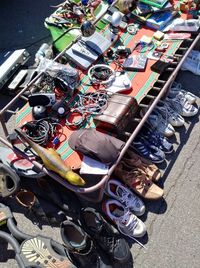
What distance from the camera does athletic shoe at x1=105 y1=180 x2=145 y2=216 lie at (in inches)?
148

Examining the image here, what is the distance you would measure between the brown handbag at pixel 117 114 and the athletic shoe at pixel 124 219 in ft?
2.77

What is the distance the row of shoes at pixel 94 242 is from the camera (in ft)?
11.0

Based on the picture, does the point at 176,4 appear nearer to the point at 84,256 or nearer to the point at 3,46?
the point at 3,46

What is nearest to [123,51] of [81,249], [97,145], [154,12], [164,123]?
[154,12]

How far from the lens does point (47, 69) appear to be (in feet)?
14.3

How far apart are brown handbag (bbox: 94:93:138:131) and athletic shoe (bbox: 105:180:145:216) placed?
644 mm

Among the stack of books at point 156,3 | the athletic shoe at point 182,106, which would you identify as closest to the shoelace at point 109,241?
the athletic shoe at point 182,106

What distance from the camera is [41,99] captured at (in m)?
4.04

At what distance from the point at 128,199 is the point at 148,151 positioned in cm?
72

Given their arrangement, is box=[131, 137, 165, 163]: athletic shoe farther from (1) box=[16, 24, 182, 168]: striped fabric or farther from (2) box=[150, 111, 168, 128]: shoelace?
→ (1) box=[16, 24, 182, 168]: striped fabric

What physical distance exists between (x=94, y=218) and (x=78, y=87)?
176 centimetres

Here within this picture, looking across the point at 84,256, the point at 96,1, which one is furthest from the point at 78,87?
the point at 84,256

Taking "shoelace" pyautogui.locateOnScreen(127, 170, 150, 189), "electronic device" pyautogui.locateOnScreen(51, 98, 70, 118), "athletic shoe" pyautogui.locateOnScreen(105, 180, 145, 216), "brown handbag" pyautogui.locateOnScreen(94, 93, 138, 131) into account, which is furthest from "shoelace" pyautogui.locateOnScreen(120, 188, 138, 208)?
"electronic device" pyautogui.locateOnScreen(51, 98, 70, 118)

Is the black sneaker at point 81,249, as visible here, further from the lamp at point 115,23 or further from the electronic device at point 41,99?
the lamp at point 115,23
